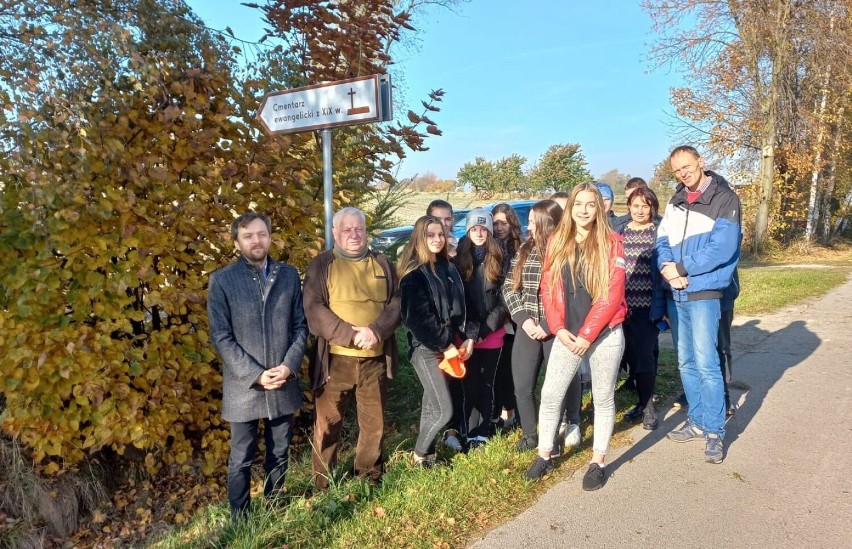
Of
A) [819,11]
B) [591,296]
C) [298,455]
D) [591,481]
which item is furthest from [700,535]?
[819,11]

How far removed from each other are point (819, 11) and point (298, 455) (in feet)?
65.7

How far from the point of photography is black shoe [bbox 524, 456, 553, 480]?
11.8 ft

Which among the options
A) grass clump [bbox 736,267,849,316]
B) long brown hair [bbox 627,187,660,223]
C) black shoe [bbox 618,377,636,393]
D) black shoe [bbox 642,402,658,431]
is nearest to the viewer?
black shoe [bbox 642,402,658,431]

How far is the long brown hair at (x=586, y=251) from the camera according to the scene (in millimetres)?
3484

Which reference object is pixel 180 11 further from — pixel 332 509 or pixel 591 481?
pixel 591 481

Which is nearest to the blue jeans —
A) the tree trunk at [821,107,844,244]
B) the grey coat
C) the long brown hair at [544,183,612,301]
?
the long brown hair at [544,183,612,301]

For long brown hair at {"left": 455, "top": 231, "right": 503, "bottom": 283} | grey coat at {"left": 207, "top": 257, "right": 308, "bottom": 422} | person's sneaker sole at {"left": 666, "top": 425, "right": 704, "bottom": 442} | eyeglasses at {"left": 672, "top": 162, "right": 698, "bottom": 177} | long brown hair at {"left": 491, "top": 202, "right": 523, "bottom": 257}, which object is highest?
eyeglasses at {"left": 672, "top": 162, "right": 698, "bottom": 177}

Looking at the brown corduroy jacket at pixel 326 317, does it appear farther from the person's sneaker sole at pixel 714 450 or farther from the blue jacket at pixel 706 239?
the person's sneaker sole at pixel 714 450

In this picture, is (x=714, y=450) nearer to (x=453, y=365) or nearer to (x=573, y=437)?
(x=573, y=437)

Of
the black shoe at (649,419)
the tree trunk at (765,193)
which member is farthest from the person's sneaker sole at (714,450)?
the tree trunk at (765,193)

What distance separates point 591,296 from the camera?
354cm

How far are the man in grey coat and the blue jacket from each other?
2656 millimetres

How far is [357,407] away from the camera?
12.2ft

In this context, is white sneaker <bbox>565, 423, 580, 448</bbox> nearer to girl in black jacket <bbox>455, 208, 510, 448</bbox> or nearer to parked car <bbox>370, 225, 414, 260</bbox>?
girl in black jacket <bbox>455, 208, 510, 448</bbox>
